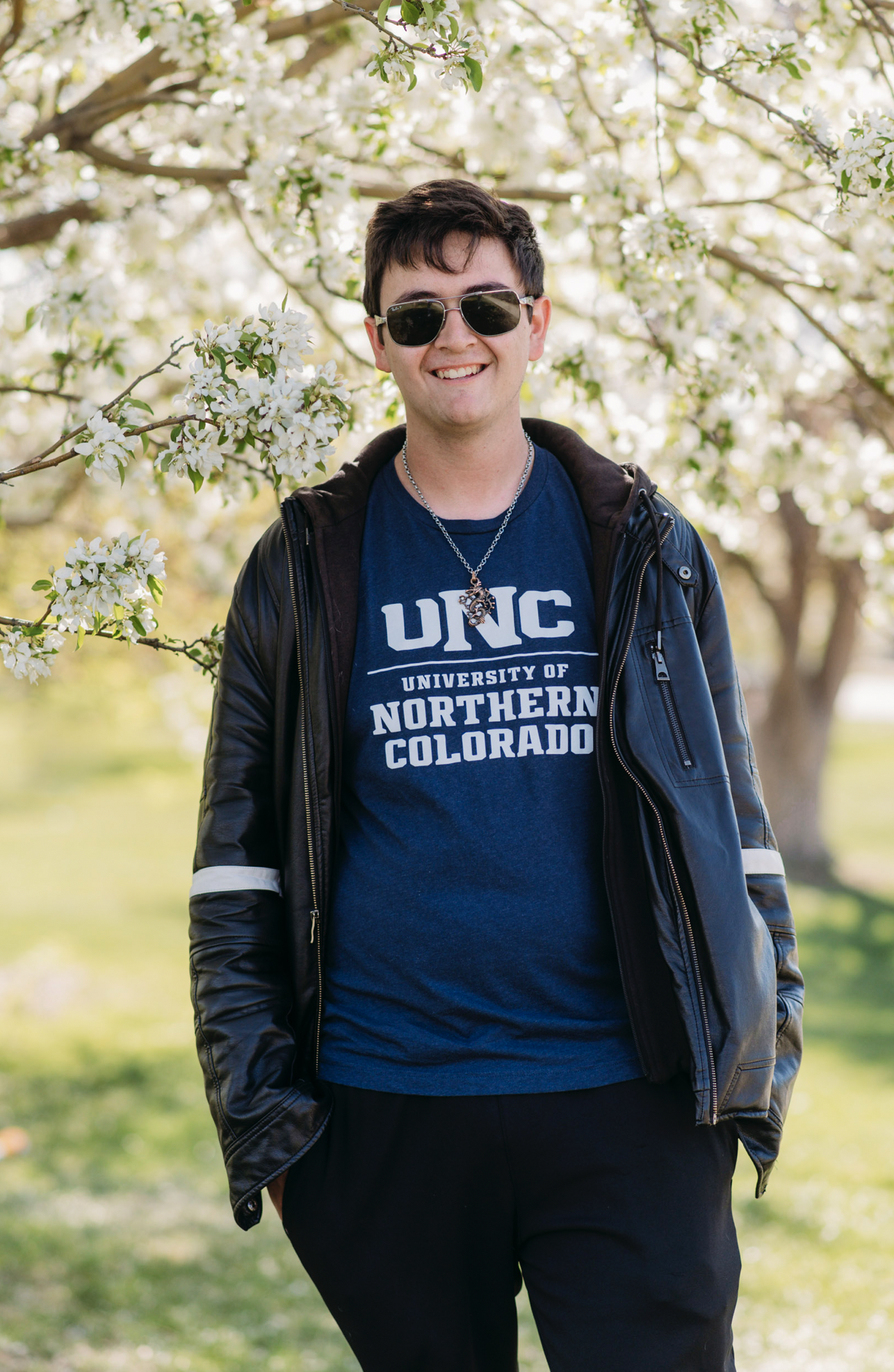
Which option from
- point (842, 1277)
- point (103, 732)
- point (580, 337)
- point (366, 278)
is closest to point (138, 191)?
point (580, 337)

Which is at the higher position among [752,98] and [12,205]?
[12,205]

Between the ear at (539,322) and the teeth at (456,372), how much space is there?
A: 20 cm

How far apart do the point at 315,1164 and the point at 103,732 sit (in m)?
31.9

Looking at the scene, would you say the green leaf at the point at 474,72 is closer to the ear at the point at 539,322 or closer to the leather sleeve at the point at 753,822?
the ear at the point at 539,322

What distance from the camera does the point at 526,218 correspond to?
2445mm

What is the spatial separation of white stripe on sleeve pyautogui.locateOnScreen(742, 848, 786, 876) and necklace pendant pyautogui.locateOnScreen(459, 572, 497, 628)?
60 cm

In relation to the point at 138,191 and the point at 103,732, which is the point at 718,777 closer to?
the point at 138,191

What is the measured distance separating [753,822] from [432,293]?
43.1 inches

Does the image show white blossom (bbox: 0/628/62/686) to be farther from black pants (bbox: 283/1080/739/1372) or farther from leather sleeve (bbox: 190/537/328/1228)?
black pants (bbox: 283/1080/739/1372)

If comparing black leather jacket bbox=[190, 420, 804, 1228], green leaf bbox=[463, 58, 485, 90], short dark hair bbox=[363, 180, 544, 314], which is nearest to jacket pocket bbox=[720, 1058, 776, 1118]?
black leather jacket bbox=[190, 420, 804, 1228]

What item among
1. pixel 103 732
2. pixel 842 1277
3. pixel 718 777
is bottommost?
pixel 842 1277

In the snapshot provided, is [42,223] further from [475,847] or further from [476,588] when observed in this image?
[475,847]

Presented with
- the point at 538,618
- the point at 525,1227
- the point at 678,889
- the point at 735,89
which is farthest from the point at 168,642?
the point at 735,89

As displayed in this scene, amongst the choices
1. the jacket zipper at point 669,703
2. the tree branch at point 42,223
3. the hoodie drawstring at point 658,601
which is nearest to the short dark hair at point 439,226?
the hoodie drawstring at point 658,601
